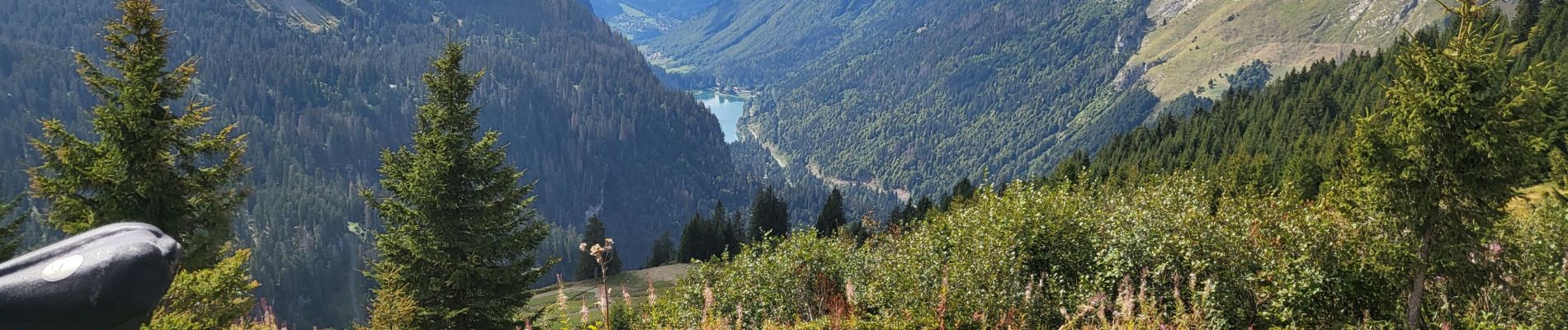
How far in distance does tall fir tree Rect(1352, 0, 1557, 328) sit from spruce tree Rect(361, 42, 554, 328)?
23151mm

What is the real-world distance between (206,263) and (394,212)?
199 inches

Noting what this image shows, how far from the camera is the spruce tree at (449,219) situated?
81.9 ft

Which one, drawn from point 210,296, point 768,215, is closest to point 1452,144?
point 210,296

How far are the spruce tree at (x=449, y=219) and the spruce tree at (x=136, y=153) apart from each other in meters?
4.91

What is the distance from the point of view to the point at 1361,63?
130500 mm

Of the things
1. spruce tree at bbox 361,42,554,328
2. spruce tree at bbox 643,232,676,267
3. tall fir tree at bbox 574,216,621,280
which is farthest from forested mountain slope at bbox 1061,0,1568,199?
spruce tree at bbox 361,42,554,328

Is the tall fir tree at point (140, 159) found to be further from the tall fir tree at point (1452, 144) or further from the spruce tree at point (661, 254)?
the spruce tree at point (661, 254)

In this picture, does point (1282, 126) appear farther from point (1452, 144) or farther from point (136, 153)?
point (136, 153)

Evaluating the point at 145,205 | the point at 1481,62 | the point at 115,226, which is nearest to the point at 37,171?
the point at 145,205

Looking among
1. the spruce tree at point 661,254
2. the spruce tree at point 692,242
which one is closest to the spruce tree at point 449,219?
the spruce tree at point 692,242

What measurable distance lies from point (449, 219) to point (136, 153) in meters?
8.04

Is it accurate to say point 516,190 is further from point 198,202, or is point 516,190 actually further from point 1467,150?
point 1467,150

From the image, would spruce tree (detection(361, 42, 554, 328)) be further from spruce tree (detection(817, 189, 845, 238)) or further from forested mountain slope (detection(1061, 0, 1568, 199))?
spruce tree (detection(817, 189, 845, 238))

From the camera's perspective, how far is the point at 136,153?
2011 cm
